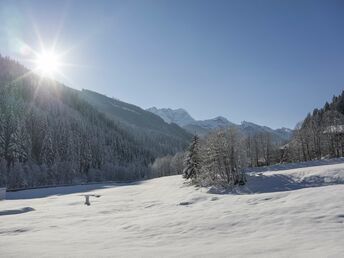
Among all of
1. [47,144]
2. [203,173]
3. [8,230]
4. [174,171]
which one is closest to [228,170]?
[203,173]

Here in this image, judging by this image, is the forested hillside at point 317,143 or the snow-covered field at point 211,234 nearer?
the snow-covered field at point 211,234

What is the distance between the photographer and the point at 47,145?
143m

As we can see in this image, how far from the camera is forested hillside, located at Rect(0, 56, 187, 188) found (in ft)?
419

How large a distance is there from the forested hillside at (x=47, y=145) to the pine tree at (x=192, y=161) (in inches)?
2590

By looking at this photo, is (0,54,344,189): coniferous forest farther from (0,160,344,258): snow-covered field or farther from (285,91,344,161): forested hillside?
(0,160,344,258): snow-covered field

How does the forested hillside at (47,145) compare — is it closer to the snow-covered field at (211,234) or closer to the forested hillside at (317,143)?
the forested hillside at (317,143)

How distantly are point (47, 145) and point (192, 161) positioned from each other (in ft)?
301

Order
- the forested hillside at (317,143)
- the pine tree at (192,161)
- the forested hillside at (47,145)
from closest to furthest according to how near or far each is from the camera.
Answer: the pine tree at (192,161) < the forested hillside at (317,143) < the forested hillside at (47,145)

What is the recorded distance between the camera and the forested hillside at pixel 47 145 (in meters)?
128

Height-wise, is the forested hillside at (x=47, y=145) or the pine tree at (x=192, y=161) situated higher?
the forested hillside at (x=47, y=145)

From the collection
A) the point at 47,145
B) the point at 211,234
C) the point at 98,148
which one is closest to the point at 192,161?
the point at 211,234

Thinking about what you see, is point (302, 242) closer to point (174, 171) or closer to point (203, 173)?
point (203, 173)

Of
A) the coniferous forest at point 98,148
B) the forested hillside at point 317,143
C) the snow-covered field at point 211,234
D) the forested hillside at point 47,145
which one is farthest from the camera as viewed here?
the forested hillside at point 47,145

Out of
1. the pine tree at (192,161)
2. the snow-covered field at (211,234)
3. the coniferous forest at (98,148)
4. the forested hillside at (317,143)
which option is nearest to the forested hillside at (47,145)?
the coniferous forest at (98,148)
